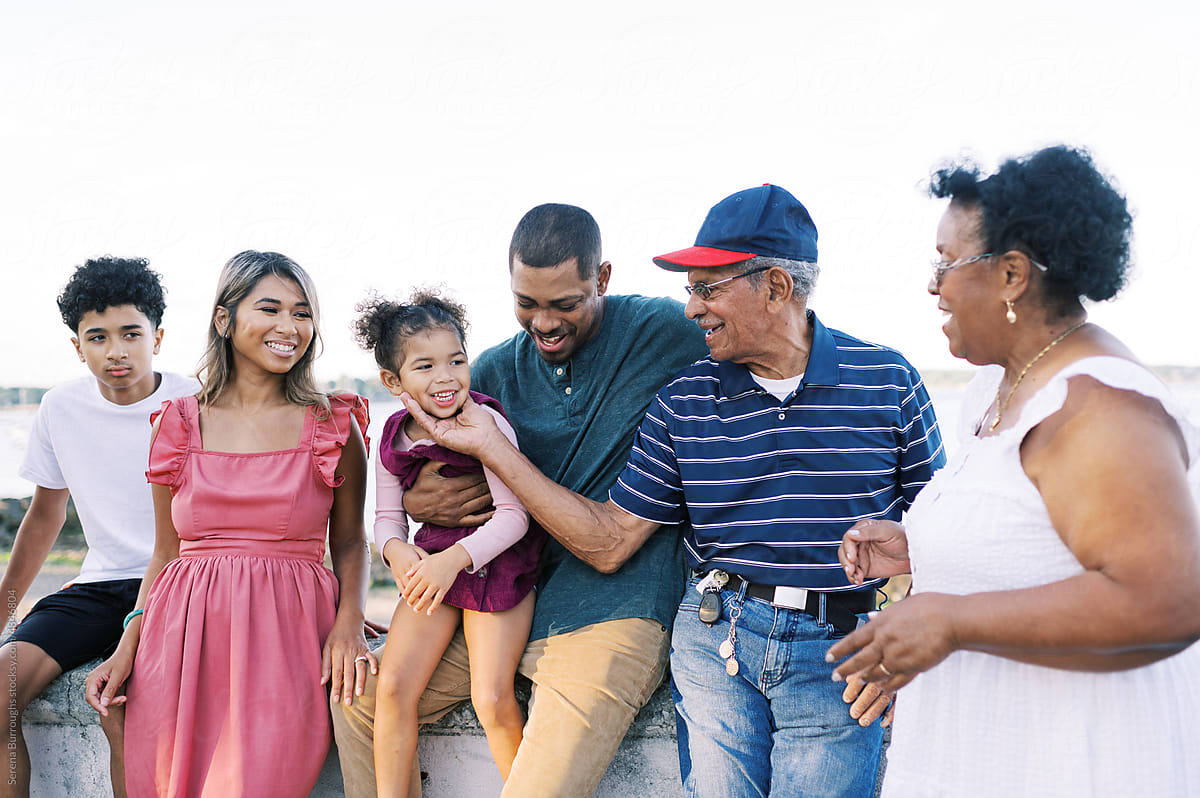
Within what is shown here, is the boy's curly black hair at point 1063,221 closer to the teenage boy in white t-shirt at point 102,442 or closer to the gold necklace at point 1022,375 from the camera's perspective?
the gold necklace at point 1022,375

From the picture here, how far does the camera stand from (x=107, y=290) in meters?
3.38

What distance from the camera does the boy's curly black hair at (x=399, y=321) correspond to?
281cm

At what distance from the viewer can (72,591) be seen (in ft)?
10.4

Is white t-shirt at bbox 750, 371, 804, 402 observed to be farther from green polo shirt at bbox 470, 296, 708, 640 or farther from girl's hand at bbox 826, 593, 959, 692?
girl's hand at bbox 826, 593, 959, 692

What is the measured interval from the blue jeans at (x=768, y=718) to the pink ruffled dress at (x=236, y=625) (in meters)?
1.10

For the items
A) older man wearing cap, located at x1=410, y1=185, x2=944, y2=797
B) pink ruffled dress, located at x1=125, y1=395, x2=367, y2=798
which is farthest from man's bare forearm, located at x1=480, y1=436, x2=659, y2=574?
pink ruffled dress, located at x1=125, y1=395, x2=367, y2=798

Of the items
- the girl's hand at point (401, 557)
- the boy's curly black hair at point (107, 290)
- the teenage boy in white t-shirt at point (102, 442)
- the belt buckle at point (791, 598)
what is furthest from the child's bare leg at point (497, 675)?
the boy's curly black hair at point (107, 290)

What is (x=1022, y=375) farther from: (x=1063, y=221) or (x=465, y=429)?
(x=465, y=429)

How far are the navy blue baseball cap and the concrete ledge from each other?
4.16ft

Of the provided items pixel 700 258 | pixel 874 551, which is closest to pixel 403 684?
pixel 874 551

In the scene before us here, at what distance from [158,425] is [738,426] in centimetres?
179

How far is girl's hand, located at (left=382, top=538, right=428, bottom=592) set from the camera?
2656 mm

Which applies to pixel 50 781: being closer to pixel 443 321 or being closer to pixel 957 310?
pixel 443 321

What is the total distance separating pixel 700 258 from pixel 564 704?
130 centimetres
